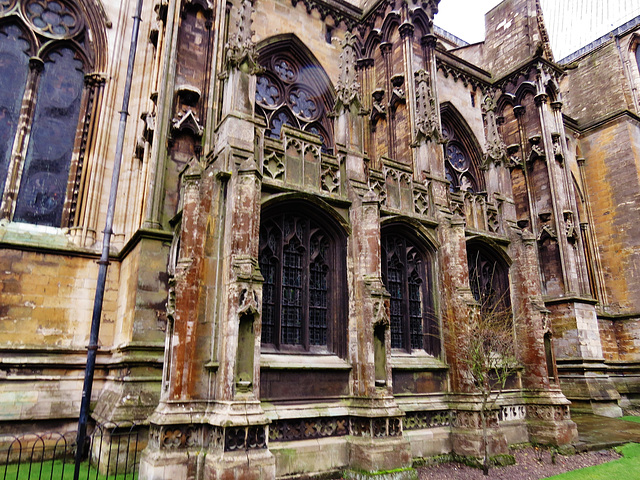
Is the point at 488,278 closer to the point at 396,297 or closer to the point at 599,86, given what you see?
the point at 396,297

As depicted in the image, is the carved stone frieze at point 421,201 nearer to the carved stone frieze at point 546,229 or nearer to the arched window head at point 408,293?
the arched window head at point 408,293

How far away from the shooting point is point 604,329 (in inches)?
790

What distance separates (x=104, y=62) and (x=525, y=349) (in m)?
14.1

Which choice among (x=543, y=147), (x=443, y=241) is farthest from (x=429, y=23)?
(x=443, y=241)

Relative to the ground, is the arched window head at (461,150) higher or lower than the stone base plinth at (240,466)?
higher

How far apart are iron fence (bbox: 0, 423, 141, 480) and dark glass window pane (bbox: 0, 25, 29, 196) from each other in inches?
239

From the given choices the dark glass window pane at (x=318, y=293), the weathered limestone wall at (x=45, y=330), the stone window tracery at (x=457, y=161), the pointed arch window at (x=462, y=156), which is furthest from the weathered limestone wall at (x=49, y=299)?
the pointed arch window at (x=462, y=156)

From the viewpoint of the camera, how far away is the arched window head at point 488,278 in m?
13.1

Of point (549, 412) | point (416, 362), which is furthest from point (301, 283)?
point (549, 412)

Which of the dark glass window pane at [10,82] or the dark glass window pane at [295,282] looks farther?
the dark glass window pane at [10,82]

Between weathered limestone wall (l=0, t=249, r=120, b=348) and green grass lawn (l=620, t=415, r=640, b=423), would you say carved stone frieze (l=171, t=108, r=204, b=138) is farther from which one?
green grass lawn (l=620, t=415, r=640, b=423)

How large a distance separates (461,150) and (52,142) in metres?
15.4

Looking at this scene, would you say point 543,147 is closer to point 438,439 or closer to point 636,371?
point 636,371

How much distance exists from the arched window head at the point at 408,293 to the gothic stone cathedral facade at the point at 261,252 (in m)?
0.05
